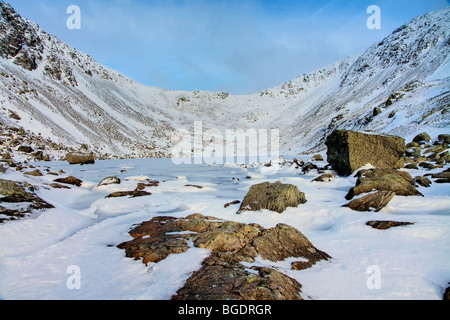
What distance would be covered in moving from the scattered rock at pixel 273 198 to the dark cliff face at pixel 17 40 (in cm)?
6092

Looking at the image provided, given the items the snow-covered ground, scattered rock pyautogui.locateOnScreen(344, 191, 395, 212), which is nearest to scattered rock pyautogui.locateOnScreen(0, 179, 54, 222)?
the snow-covered ground

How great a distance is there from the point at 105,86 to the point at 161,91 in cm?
4180

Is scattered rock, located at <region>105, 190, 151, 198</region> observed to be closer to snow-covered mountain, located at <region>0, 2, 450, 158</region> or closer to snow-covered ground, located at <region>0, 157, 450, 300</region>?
snow-covered ground, located at <region>0, 157, 450, 300</region>

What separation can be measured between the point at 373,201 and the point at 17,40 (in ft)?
227

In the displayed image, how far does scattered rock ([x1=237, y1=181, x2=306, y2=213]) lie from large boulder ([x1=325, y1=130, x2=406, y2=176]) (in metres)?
7.12

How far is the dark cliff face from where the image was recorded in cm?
4594

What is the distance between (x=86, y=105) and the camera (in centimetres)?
5656

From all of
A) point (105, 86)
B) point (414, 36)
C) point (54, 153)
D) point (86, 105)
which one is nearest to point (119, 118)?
point (86, 105)

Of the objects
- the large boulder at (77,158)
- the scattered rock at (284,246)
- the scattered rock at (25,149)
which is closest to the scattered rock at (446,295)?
the scattered rock at (284,246)

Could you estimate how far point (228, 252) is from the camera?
13.8 feet

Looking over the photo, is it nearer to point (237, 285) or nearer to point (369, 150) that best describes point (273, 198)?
point (237, 285)

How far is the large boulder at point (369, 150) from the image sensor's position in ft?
43.7
